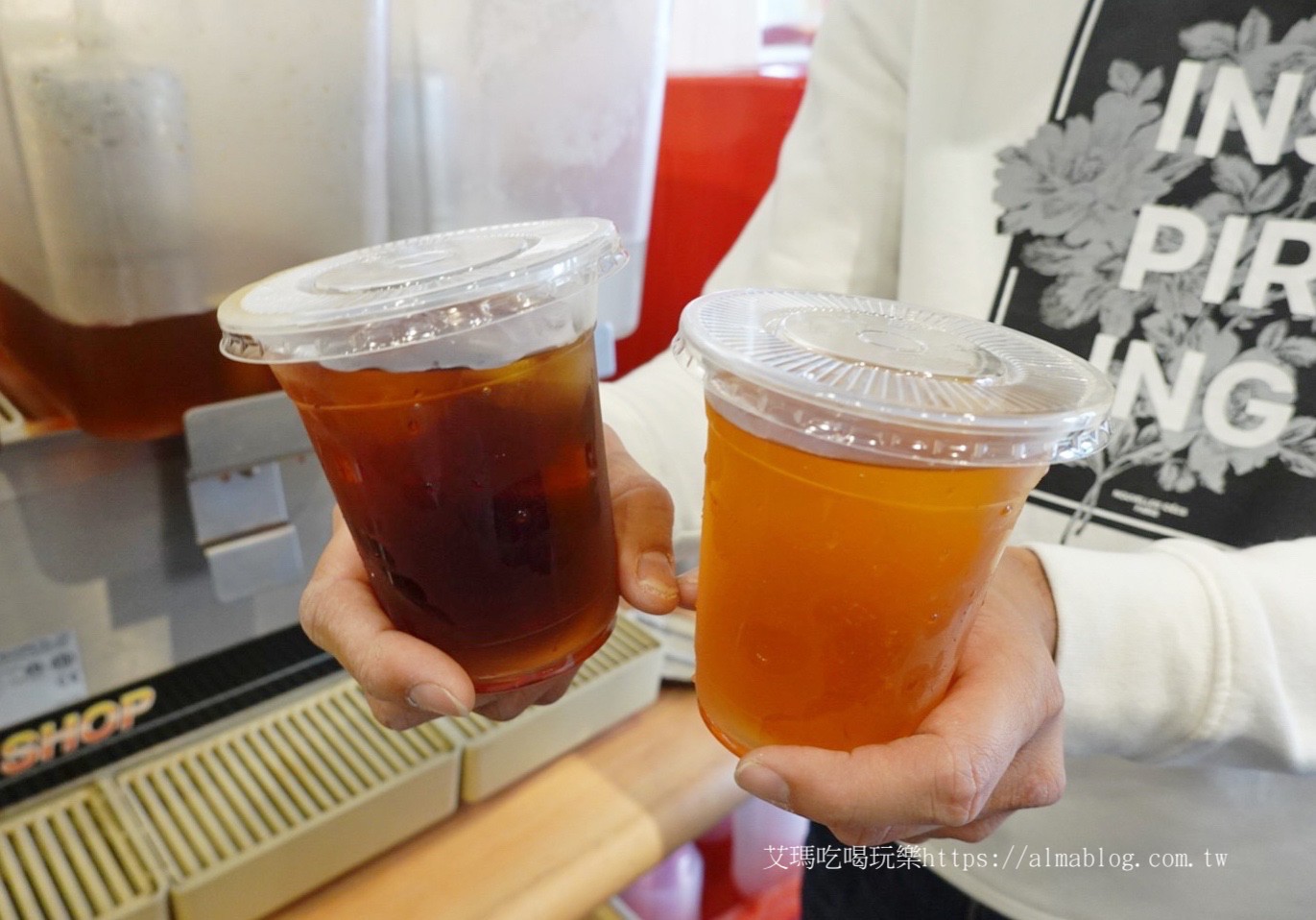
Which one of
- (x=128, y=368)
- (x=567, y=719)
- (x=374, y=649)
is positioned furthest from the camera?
(x=567, y=719)

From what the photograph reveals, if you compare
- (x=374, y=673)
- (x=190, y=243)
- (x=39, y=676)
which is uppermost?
(x=190, y=243)

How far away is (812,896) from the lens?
99cm

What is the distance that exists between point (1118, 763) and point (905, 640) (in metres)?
0.40

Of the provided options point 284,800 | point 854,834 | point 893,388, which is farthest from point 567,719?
point 893,388

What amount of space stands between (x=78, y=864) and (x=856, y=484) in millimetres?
660

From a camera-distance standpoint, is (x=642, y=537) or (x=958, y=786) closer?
(x=958, y=786)

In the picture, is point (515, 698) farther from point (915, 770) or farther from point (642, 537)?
point (915, 770)

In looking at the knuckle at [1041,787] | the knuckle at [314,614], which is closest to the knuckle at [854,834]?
the knuckle at [1041,787]

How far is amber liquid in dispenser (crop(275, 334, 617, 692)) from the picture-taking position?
0.46m

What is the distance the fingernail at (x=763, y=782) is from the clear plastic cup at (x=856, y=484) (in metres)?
0.05

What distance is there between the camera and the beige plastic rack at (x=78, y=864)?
601mm

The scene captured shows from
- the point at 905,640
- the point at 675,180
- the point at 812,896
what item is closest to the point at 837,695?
the point at 905,640

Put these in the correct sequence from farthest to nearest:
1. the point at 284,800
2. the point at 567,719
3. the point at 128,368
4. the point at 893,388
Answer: the point at 567,719
the point at 284,800
the point at 128,368
the point at 893,388

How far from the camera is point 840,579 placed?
0.43 m
